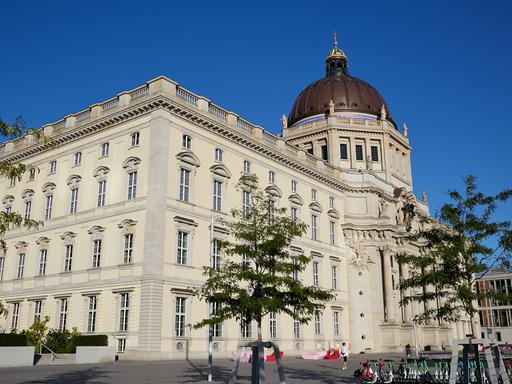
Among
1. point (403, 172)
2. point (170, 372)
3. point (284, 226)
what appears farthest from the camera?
point (403, 172)

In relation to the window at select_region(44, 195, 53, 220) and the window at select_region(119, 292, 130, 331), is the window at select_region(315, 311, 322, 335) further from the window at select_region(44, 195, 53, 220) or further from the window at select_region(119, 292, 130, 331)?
the window at select_region(44, 195, 53, 220)

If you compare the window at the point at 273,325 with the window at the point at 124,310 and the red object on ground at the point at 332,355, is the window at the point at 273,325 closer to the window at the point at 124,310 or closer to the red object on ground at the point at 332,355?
the red object on ground at the point at 332,355

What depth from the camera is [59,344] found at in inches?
1303

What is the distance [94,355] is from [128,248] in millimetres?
7056

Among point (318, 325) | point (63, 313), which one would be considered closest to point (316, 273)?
point (318, 325)

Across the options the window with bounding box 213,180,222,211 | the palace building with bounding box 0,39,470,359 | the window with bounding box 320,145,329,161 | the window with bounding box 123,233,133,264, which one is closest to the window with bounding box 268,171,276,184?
the palace building with bounding box 0,39,470,359

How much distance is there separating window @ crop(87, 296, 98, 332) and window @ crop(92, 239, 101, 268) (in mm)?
2198

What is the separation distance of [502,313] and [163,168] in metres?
99.7

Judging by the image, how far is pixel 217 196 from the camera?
39.5m

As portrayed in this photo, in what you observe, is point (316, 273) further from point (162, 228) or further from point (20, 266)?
point (20, 266)

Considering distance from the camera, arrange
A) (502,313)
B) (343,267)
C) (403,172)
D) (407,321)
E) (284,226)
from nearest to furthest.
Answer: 1. (284,226)
2. (343,267)
3. (407,321)
4. (403,172)
5. (502,313)

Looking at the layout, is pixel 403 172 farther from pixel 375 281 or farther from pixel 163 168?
pixel 163 168

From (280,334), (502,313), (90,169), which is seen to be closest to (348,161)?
(280,334)

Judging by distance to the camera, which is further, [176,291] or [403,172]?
[403,172]
